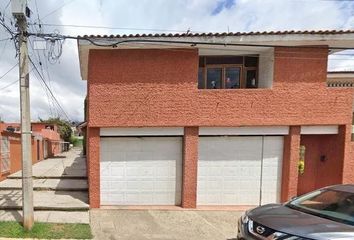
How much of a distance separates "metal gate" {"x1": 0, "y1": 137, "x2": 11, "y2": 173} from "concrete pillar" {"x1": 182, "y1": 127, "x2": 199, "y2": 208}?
22.8 feet

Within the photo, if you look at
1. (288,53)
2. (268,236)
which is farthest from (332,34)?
(268,236)

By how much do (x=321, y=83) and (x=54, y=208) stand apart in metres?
8.42

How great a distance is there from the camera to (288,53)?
29.0 ft

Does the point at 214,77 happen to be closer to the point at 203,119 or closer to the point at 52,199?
the point at 203,119

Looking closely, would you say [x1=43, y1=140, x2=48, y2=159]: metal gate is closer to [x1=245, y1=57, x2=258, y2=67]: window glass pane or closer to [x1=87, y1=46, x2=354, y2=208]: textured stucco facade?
[x1=87, y1=46, x2=354, y2=208]: textured stucco facade

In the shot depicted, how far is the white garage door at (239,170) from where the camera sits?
29.7 ft

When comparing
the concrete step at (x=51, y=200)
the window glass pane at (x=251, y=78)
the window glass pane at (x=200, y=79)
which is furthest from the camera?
the window glass pane at (x=251, y=78)

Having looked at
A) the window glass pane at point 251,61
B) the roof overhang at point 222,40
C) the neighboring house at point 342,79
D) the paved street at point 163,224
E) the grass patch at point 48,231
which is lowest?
the paved street at point 163,224

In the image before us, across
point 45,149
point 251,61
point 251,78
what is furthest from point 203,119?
point 45,149

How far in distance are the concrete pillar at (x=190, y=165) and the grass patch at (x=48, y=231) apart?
308 cm

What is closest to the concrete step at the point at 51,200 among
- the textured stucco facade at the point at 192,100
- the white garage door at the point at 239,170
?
the textured stucco facade at the point at 192,100

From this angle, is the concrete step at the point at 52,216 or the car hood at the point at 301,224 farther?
the concrete step at the point at 52,216

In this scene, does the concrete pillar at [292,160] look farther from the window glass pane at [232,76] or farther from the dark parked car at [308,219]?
the dark parked car at [308,219]

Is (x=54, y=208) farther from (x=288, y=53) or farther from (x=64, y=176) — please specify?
(x=288, y=53)
